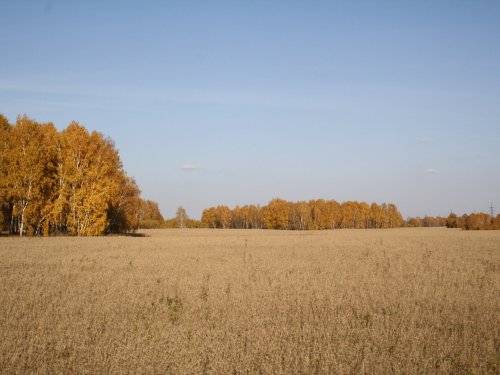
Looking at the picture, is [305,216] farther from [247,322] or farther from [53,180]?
[247,322]

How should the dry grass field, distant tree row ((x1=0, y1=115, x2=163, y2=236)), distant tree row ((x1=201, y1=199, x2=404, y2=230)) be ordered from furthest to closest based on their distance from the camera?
distant tree row ((x1=201, y1=199, x2=404, y2=230)) → distant tree row ((x1=0, y1=115, x2=163, y2=236)) → the dry grass field

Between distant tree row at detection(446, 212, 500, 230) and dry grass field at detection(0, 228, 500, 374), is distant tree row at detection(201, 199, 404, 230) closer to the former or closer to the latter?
distant tree row at detection(446, 212, 500, 230)

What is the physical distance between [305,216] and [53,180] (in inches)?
4216

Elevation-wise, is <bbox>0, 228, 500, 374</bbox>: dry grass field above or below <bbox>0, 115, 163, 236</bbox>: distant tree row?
below

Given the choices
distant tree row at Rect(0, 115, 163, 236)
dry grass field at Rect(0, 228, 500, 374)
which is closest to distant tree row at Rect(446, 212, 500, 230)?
distant tree row at Rect(0, 115, 163, 236)

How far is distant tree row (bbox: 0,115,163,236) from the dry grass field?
26383 millimetres

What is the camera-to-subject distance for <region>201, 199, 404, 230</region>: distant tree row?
462ft

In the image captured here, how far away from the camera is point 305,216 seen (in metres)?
143

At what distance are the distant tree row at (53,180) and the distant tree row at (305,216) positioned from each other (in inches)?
3698

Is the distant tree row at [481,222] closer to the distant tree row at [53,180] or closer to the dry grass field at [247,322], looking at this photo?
the distant tree row at [53,180]

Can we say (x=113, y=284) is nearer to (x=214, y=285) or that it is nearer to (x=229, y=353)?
(x=214, y=285)

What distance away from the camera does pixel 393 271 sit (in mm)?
18453

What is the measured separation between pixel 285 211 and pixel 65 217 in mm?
96320

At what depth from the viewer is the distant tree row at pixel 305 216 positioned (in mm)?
140875
